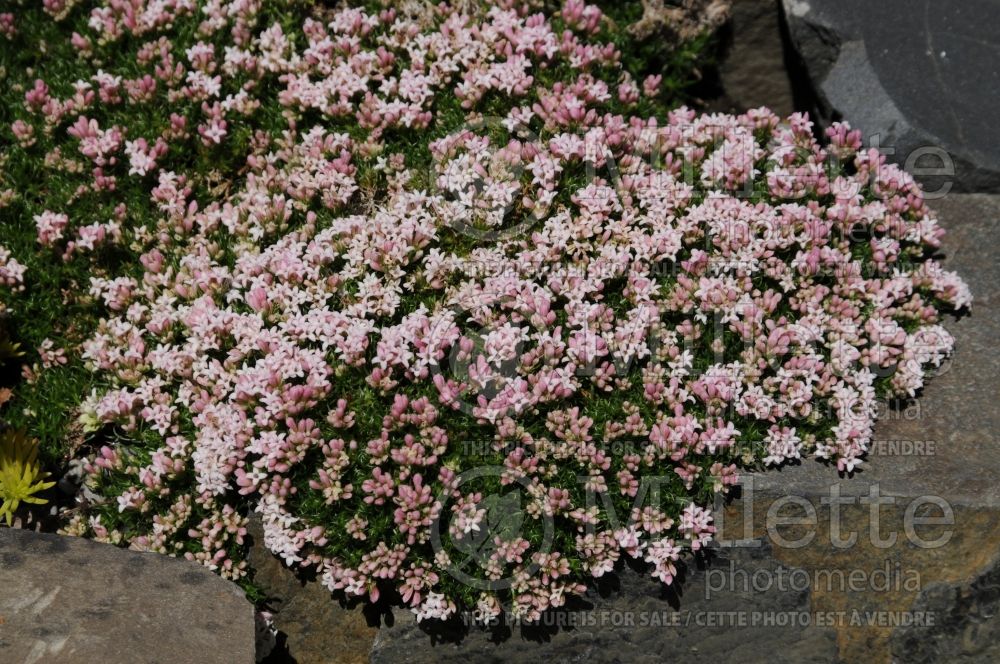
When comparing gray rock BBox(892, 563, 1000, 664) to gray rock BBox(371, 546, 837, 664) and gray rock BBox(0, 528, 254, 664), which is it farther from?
gray rock BBox(0, 528, 254, 664)

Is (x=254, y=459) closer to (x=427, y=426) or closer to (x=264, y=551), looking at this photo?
(x=264, y=551)

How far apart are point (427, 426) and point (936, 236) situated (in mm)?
4242

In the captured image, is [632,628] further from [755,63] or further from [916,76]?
[755,63]

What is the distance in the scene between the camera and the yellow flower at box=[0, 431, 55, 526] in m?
5.97

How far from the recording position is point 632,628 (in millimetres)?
5777

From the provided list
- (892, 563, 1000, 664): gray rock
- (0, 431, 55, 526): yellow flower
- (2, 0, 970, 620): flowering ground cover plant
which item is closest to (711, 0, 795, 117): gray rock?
(2, 0, 970, 620): flowering ground cover plant

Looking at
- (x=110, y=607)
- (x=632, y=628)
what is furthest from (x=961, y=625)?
(x=110, y=607)

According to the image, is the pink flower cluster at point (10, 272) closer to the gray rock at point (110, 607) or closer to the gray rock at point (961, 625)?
the gray rock at point (110, 607)

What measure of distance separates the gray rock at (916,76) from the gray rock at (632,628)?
3.69 metres

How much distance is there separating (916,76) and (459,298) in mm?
4393

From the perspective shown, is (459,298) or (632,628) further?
(459,298)

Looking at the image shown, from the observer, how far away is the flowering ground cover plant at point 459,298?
5.75m

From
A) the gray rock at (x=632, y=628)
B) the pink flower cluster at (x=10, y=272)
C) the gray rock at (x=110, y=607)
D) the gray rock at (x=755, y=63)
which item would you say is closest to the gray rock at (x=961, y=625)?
the gray rock at (x=632, y=628)

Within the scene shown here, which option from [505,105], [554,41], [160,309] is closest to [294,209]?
[160,309]
